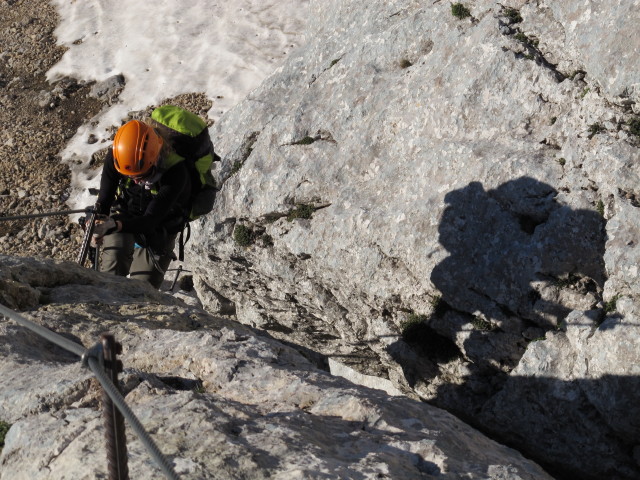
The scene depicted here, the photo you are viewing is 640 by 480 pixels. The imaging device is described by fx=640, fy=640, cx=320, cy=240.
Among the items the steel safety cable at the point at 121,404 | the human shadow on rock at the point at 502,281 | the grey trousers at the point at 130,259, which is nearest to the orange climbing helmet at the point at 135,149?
the grey trousers at the point at 130,259

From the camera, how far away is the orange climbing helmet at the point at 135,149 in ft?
28.8

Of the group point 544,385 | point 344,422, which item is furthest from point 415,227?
point 344,422

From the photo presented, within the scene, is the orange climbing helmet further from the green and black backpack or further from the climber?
the green and black backpack

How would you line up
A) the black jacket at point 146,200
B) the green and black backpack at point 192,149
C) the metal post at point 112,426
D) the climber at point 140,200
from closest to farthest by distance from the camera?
the metal post at point 112,426 < the climber at point 140,200 < the black jacket at point 146,200 < the green and black backpack at point 192,149

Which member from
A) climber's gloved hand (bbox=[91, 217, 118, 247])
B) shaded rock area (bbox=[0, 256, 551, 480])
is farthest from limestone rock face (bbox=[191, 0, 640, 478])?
shaded rock area (bbox=[0, 256, 551, 480])

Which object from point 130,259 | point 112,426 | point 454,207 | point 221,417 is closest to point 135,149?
point 130,259

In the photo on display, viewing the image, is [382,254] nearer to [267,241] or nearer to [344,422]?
[267,241]

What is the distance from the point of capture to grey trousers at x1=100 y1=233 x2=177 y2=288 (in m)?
11.0

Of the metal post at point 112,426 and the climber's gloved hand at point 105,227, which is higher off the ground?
the metal post at point 112,426

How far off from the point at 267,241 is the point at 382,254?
8.04ft

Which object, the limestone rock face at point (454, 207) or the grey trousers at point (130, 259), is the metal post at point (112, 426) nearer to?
the limestone rock face at point (454, 207)

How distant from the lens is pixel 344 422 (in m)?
5.48

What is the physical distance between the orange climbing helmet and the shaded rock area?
2.33 metres

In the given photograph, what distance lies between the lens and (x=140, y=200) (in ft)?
33.3
